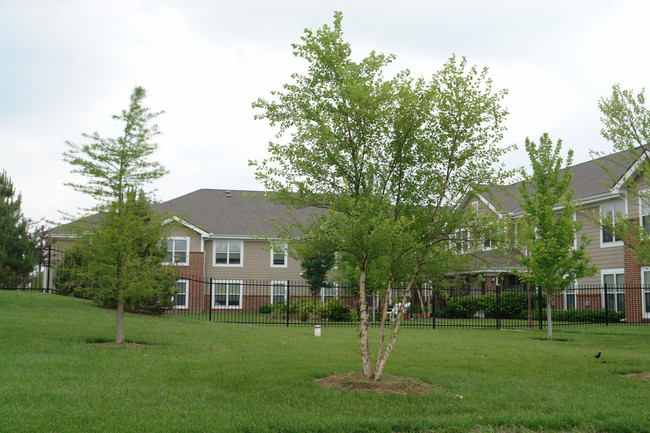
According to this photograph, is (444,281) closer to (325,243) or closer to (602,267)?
Answer: (325,243)

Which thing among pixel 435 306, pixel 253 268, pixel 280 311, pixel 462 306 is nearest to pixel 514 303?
pixel 462 306

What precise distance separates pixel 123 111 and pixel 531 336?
1383 cm

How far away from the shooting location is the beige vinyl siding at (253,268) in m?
35.0

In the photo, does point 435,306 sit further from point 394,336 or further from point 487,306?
point 394,336

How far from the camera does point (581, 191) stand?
29.4 metres

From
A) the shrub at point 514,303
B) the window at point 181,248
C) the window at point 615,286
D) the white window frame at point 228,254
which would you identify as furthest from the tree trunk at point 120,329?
the window at point 615,286

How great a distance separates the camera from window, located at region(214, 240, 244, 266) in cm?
3512

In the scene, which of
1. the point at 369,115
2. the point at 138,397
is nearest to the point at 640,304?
the point at 369,115

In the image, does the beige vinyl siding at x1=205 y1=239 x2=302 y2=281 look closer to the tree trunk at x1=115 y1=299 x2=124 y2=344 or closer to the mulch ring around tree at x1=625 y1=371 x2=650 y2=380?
the tree trunk at x1=115 y1=299 x2=124 y2=344

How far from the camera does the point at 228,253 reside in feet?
115

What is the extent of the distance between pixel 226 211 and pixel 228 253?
3262 millimetres

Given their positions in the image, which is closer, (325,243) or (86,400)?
(86,400)

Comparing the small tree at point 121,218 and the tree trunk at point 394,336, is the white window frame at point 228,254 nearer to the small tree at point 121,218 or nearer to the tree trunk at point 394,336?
the small tree at point 121,218

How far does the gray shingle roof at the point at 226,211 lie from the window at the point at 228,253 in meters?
0.70
